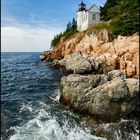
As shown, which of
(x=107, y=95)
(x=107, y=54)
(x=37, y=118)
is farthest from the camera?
(x=107, y=54)

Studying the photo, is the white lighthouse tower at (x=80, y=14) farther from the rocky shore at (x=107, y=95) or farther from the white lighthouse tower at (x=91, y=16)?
the rocky shore at (x=107, y=95)

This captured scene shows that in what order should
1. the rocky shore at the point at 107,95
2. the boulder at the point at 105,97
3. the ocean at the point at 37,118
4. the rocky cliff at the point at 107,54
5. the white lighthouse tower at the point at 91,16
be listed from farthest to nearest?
the white lighthouse tower at the point at 91,16 → the rocky cliff at the point at 107,54 → the boulder at the point at 105,97 → the rocky shore at the point at 107,95 → the ocean at the point at 37,118

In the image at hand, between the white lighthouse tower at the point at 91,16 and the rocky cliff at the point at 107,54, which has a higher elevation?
the white lighthouse tower at the point at 91,16

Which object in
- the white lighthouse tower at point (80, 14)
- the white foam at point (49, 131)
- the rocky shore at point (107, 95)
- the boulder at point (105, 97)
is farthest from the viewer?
the white lighthouse tower at point (80, 14)

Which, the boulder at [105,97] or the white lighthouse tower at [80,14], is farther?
the white lighthouse tower at [80,14]

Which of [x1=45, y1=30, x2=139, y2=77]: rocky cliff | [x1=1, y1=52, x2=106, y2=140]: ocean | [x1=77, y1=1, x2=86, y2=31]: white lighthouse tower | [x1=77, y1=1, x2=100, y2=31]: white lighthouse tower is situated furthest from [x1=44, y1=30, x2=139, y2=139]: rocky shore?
[x1=77, y1=1, x2=86, y2=31]: white lighthouse tower

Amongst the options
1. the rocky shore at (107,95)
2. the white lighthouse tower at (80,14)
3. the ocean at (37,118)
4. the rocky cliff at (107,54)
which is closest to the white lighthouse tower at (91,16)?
the white lighthouse tower at (80,14)

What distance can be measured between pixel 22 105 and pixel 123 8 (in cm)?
3423

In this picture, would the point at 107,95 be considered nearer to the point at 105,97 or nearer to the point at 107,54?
the point at 105,97

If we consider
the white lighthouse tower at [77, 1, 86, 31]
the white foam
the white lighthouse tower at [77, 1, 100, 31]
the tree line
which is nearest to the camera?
the white foam

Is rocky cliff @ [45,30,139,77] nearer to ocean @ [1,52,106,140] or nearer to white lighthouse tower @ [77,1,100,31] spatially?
ocean @ [1,52,106,140]

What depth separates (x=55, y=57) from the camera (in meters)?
77.2

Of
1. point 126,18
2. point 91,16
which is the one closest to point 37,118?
point 126,18

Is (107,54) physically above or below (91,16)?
below
